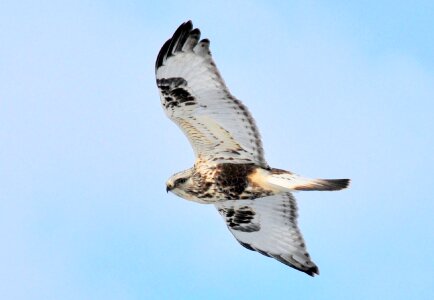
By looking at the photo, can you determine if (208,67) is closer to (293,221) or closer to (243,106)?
(243,106)

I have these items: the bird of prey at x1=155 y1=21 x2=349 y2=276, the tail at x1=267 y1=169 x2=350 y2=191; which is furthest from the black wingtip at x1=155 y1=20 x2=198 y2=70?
the tail at x1=267 y1=169 x2=350 y2=191

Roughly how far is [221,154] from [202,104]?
0.97 meters

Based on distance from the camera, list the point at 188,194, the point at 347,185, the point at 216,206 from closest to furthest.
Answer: the point at 347,185
the point at 188,194
the point at 216,206

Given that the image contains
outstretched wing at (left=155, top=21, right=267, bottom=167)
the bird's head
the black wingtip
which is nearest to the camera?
the black wingtip

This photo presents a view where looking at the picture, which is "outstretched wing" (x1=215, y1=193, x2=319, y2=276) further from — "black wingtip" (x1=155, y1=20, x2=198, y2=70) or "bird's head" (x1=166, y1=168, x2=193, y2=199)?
"black wingtip" (x1=155, y1=20, x2=198, y2=70)

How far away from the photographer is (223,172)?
16.7 metres

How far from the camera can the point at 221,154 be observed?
16766 millimetres

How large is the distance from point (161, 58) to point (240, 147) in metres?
1.82

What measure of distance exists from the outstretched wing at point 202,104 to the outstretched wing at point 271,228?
50.6 inches

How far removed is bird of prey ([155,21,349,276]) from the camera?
15891mm

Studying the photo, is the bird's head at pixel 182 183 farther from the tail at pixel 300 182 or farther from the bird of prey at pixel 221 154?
the tail at pixel 300 182

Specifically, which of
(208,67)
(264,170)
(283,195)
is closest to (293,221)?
(283,195)

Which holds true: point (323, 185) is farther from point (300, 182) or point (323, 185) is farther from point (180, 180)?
point (180, 180)

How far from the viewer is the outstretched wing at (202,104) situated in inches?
623
